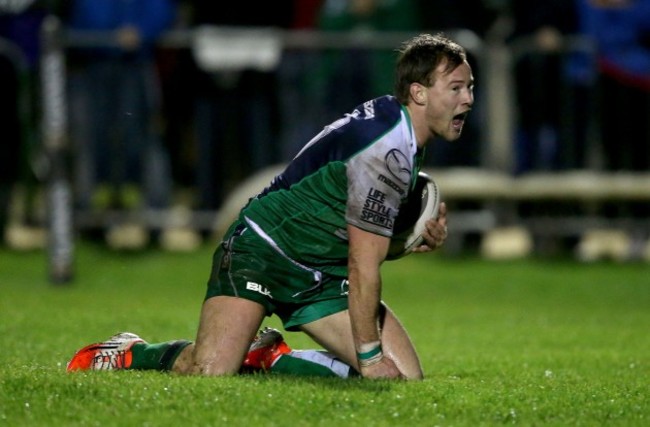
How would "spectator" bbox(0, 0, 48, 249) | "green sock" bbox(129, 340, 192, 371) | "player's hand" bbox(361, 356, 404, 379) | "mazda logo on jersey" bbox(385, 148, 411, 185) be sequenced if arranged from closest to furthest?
1. "mazda logo on jersey" bbox(385, 148, 411, 185)
2. "player's hand" bbox(361, 356, 404, 379)
3. "green sock" bbox(129, 340, 192, 371)
4. "spectator" bbox(0, 0, 48, 249)

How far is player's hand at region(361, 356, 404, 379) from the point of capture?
785cm

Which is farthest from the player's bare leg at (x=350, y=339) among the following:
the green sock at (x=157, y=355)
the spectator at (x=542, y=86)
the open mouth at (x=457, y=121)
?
the spectator at (x=542, y=86)

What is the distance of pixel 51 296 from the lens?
13.4m

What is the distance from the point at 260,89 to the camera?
1591cm

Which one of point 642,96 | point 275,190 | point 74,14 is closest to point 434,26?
point 642,96

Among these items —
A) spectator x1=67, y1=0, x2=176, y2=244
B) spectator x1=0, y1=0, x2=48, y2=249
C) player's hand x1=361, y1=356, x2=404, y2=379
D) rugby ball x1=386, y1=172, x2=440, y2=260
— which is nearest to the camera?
player's hand x1=361, y1=356, x2=404, y2=379

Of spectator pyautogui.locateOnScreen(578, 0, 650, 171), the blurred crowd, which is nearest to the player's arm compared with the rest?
the blurred crowd

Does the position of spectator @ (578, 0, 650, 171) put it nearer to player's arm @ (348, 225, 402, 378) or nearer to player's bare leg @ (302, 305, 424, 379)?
player's bare leg @ (302, 305, 424, 379)

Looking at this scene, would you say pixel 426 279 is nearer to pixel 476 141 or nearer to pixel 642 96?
pixel 476 141

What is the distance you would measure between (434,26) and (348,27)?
961 millimetres

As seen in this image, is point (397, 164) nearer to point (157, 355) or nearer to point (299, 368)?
point (299, 368)

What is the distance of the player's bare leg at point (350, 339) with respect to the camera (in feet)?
27.3

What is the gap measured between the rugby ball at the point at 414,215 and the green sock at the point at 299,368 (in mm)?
728

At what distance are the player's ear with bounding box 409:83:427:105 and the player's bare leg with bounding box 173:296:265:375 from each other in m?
1.44
